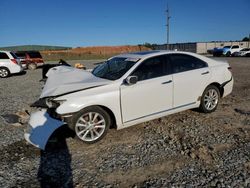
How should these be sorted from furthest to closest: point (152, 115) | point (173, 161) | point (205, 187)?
point (152, 115)
point (173, 161)
point (205, 187)

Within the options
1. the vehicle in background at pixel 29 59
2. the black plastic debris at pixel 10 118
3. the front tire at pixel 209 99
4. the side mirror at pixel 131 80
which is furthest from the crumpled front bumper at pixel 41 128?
the vehicle in background at pixel 29 59

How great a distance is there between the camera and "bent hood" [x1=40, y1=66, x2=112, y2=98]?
4.21 meters

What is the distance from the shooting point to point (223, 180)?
3025 mm

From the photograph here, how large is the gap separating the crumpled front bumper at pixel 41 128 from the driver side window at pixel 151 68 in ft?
5.67

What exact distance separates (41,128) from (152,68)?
2.39m

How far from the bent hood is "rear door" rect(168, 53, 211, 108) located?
1.51m

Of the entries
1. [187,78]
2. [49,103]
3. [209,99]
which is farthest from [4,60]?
[209,99]

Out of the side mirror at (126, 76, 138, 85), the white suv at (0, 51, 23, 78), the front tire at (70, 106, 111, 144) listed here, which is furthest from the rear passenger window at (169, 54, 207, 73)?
the white suv at (0, 51, 23, 78)

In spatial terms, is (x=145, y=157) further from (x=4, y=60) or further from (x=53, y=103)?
(x=4, y=60)

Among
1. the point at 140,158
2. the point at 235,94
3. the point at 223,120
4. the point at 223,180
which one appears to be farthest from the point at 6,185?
the point at 235,94

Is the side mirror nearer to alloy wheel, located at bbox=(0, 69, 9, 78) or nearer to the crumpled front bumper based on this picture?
the crumpled front bumper

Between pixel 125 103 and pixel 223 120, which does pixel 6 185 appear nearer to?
pixel 125 103

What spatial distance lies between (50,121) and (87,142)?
0.74 metres

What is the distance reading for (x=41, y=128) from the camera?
163 inches
